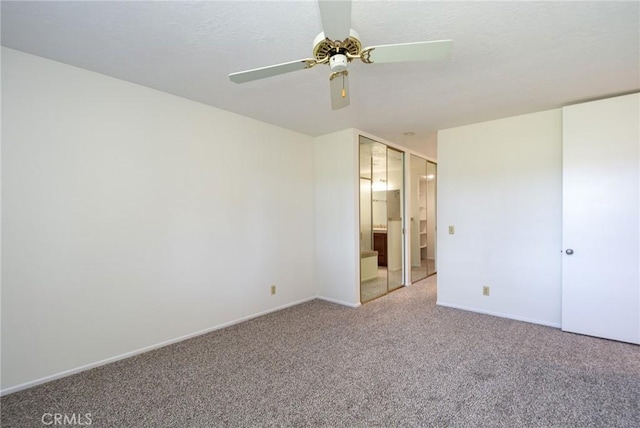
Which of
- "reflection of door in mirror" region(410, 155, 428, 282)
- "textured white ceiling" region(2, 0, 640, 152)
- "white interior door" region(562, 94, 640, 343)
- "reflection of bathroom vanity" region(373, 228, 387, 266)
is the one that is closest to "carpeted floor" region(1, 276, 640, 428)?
"white interior door" region(562, 94, 640, 343)

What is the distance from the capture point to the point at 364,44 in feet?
6.98

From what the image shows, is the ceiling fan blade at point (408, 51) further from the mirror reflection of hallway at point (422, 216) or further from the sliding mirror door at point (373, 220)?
the mirror reflection of hallway at point (422, 216)

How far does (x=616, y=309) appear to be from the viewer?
306cm

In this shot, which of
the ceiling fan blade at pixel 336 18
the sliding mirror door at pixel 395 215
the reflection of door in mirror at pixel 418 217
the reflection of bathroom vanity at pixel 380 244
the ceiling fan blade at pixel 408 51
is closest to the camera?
the ceiling fan blade at pixel 336 18

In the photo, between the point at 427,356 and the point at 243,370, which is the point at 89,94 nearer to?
the point at 243,370

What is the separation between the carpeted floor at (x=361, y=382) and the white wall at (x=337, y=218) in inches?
39.8

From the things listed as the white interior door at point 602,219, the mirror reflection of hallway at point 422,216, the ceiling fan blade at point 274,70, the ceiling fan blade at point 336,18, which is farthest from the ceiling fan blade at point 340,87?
the mirror reflection of hallway at point 422,216

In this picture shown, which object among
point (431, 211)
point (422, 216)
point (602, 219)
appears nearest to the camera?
point (602, 219)

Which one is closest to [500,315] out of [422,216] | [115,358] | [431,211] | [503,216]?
[503,216]

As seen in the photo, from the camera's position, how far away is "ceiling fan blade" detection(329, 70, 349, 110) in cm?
187

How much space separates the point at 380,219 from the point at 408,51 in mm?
3449

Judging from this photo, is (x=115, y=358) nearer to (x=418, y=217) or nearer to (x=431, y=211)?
(x=418, y=217)

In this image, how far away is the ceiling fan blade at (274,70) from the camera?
174 cm

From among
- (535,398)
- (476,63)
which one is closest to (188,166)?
(476,63)
